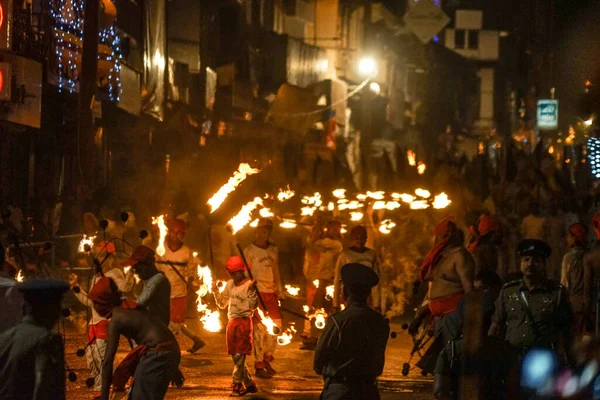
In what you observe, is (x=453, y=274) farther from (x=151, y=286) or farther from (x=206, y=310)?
(x=206, y=310)

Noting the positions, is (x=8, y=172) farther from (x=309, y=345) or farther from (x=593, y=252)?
(x=593, y=252)

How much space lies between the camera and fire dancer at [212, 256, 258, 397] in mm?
12086

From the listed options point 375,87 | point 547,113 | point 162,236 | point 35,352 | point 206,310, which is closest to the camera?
point 35,352

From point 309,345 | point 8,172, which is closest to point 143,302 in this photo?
point 309,345

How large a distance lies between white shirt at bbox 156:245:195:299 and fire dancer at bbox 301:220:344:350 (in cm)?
264

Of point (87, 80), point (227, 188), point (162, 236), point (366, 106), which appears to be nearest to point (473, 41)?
point (366, 106)

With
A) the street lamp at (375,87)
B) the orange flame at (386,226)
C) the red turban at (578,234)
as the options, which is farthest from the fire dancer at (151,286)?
the street lamp at (375,87)

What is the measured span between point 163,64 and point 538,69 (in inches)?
1628

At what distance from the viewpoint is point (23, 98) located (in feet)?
55.9

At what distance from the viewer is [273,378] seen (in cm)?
1328

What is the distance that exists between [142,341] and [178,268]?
22.1 feet

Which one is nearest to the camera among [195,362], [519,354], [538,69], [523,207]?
[519,354]

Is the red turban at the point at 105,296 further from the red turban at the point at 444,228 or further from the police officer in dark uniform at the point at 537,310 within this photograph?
the red turban at the point at 444,228

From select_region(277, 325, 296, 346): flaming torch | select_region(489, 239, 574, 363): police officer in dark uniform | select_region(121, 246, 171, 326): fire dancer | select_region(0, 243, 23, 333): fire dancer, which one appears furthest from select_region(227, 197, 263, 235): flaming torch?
select_region(0, 243, 23, 333): fire dancer
